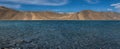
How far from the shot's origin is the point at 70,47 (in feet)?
75.7

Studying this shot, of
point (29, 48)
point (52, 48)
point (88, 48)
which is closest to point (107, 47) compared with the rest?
point (88, 48)

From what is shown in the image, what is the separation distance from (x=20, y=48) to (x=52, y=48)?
3.06 metres

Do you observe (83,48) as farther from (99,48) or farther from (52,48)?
(52,48)

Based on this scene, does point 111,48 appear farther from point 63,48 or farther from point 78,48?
point 63,48

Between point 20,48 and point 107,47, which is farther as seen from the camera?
point 107,47

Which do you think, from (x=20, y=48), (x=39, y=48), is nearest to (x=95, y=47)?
(x=39, y=48)

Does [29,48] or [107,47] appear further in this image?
[107,47]

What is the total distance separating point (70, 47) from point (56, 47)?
140 cm

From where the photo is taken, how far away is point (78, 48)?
22.4m

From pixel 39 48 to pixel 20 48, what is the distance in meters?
1.81

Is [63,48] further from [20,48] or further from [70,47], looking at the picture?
[20,48]

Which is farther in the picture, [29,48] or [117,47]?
[117,47]

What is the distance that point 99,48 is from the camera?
22.7m

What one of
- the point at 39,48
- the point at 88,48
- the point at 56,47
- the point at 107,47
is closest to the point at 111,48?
the point at 107,47
